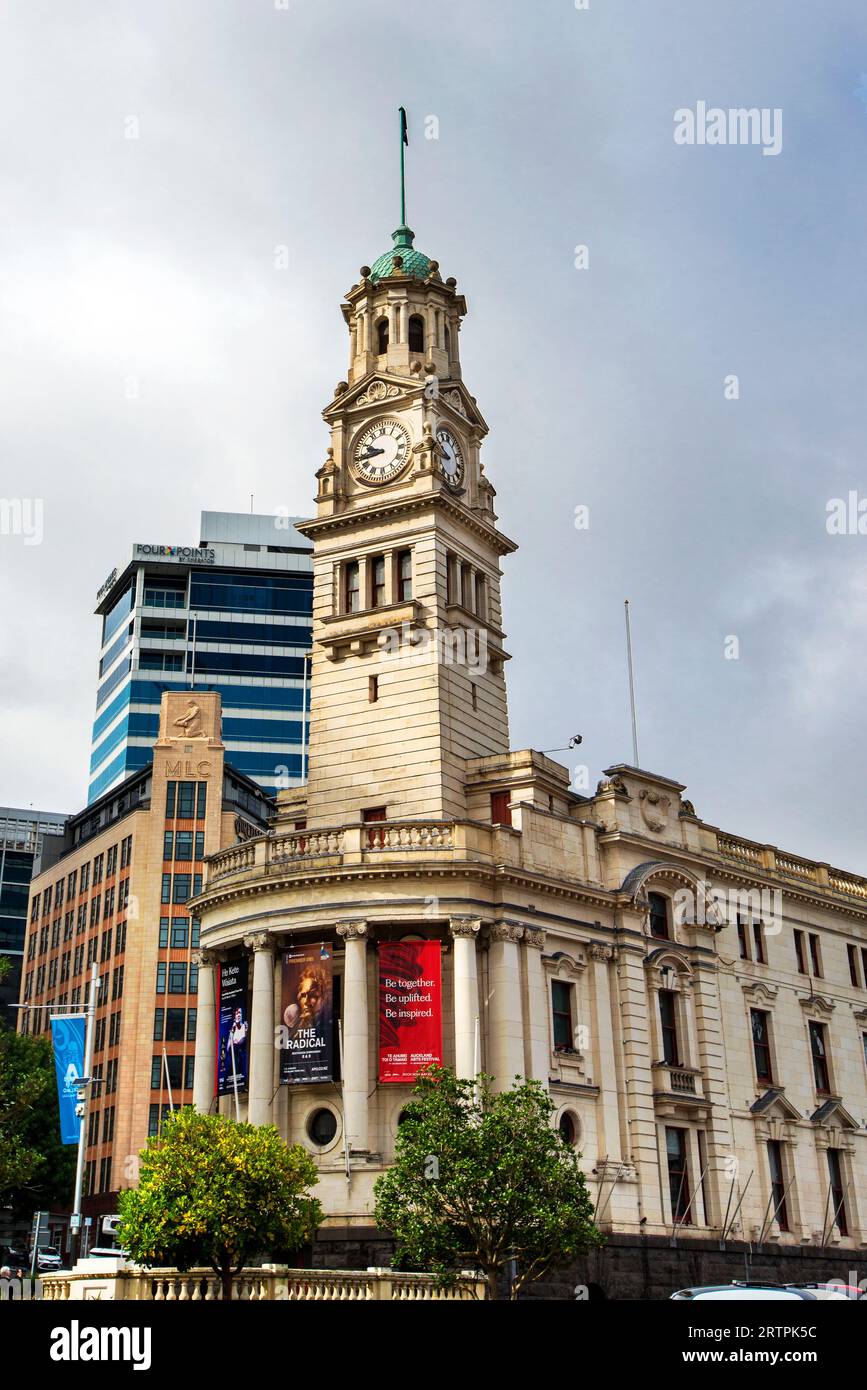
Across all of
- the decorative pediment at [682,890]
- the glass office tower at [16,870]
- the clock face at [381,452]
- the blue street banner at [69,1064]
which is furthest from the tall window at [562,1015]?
the glass office tower at [16,870]

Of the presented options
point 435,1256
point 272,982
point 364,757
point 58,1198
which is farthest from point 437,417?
point 58,1198

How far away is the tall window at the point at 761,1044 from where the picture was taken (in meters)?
60.4

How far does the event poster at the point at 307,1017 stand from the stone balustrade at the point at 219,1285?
13282 mm

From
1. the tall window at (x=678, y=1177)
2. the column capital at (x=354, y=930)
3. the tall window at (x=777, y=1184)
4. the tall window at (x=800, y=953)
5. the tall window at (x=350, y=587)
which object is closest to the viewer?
the column capital at (x=354, y=930)

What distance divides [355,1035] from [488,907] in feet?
21.3

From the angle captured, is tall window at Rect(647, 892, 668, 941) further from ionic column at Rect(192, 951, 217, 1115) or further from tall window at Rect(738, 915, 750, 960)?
ionic column at Rect(192, 951, 217, 1115)

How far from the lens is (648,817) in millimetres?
59281

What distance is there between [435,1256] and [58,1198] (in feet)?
175

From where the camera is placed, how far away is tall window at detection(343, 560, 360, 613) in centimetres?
6272

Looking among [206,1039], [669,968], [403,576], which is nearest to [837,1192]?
[669,968]

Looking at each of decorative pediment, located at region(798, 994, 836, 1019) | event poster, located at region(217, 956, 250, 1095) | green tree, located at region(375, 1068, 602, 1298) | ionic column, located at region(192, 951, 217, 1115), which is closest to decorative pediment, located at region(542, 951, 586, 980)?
green tree, located at region(375, 1068, 602, 1298)

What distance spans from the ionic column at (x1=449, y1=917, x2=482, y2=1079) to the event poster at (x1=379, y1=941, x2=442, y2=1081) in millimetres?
670

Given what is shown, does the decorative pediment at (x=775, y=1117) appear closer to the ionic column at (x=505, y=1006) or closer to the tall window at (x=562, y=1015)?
the tall window at (x=562, y=1015)

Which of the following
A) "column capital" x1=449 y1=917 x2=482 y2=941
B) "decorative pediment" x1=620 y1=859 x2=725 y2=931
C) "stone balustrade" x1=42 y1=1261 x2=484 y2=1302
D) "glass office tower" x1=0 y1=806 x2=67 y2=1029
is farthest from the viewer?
"glass office tower" x1=0 y1=806 x2=67 y2=1029
